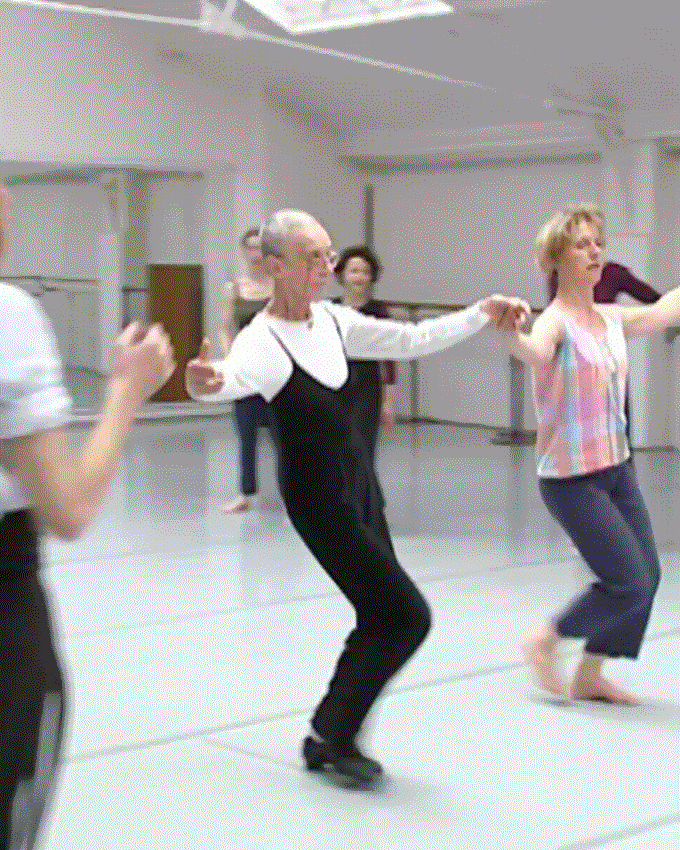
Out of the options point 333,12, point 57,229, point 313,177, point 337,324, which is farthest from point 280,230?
point 57,229

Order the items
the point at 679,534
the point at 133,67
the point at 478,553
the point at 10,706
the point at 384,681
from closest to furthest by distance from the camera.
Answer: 1. the point at 10,706
2. the point at 384,681
3. the point at 478,553
4. the point at 679,534
5. the point at 133,67

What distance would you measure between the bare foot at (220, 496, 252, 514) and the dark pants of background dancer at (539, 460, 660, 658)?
3.86 metres

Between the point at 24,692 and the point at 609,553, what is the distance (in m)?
2.70

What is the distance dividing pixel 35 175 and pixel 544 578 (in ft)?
39.6

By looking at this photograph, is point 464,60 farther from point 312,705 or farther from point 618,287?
point 312,705

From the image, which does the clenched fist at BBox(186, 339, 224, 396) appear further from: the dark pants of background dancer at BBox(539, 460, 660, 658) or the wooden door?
the wooden door

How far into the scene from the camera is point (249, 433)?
8.34 metres

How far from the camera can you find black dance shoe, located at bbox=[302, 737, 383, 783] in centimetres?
397

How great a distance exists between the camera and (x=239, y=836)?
3.64m

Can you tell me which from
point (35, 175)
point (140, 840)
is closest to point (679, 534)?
point (140, 840)

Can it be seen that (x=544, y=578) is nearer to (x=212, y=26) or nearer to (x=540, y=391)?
(x=540, y=391)

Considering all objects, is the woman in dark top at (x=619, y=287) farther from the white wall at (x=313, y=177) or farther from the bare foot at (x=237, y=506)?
the white wall at (x=313, y=177)

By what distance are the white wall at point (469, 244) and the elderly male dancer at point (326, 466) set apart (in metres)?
8.06

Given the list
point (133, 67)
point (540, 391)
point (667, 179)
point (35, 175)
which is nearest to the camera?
point (540, 391)
